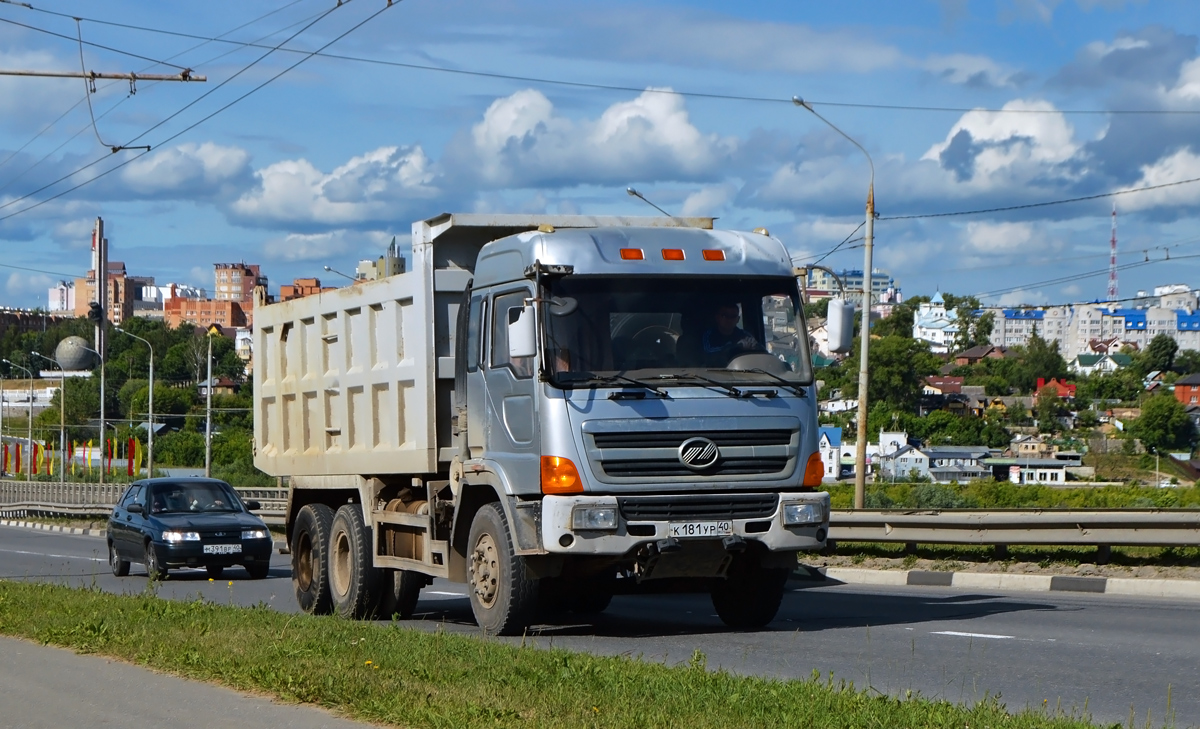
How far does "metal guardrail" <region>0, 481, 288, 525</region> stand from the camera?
141 feet

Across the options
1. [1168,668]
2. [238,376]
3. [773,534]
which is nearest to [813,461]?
[773,534]

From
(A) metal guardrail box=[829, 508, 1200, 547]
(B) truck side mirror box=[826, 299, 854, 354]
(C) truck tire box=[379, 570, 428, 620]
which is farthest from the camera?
(A) metal guardrail box=[829, 508, 1200, 547]

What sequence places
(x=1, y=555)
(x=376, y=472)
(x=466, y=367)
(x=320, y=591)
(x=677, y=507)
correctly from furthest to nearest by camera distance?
(x=1, y=555) < (x=320, y=591) < (x=376, y=472) < (x=466, y=367) < (x=677, y=507)

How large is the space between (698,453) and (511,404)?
1427mm

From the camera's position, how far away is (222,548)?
2150cm

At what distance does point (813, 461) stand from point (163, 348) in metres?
156

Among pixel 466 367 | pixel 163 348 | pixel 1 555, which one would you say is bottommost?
pixel 1 555

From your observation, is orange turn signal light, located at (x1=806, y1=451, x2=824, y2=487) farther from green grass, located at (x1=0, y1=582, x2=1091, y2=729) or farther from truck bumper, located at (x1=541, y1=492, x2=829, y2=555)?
green grass, located at (x1=0, y1=582, x2=1091, y2=729)

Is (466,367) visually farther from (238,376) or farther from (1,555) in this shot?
(238,376)

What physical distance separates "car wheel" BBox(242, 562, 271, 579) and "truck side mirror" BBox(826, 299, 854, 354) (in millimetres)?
12574

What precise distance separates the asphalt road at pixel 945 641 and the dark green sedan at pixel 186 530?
12.4 ft

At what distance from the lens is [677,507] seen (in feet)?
35.3

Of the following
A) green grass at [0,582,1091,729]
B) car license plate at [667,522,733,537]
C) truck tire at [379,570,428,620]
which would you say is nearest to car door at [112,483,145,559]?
truck tire at [379,570,428,620]

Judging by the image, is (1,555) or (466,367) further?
(1,555)
